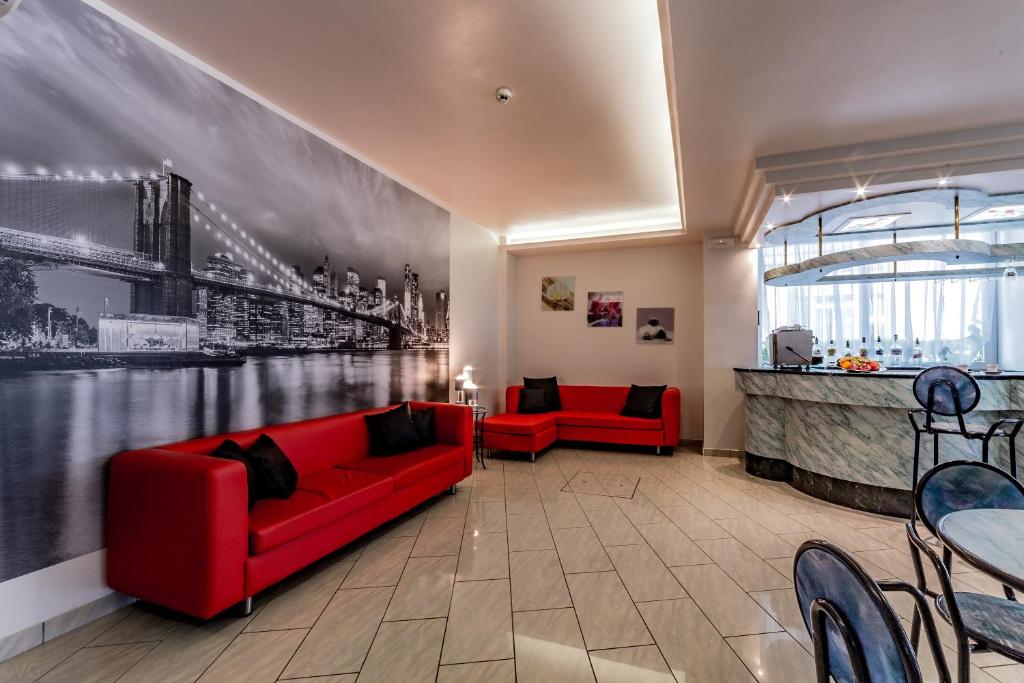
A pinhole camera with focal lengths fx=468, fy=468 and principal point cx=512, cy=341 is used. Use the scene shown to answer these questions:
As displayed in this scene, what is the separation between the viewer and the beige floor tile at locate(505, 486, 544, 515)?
13.6 feet

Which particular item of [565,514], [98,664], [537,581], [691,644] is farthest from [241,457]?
[691,644]

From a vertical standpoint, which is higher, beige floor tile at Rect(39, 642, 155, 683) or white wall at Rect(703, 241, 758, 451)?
white wall at Rect(703, 241, 758, 451)

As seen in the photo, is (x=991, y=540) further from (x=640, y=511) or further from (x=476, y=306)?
(x=476, y=306)

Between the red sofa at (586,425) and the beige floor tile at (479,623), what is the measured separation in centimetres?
Answer: 314

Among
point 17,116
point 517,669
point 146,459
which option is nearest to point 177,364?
point 146,459

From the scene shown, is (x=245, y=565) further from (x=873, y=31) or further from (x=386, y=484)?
(x=873, y=31)

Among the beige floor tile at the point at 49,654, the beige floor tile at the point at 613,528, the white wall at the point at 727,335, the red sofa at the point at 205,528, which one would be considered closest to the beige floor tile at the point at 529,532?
the beige floor tile at the point at 613,528

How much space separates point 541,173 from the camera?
16.4ft

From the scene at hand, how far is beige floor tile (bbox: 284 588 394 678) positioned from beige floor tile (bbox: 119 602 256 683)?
391 millimetres

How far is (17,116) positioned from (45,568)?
2.18m

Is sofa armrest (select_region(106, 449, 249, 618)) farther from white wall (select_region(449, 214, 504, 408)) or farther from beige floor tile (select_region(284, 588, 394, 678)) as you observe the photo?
white wall (select_region(449, 214, 504, 408))

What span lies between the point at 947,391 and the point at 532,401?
4574 mm

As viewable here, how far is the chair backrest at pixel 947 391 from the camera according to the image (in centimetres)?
340

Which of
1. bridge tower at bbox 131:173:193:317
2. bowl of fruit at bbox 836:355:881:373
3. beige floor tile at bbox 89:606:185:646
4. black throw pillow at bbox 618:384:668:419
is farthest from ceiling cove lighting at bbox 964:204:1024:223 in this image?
beige floor tile at bbox 89:606:185:646
